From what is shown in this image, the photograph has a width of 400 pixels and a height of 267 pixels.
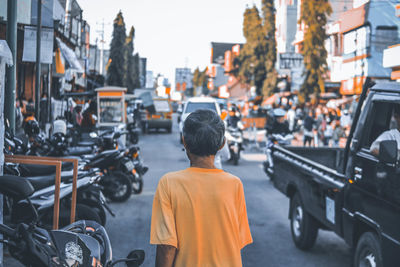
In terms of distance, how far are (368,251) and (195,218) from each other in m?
2.76

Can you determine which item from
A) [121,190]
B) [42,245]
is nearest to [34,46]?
[121,190]

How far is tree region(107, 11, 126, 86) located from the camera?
53656 millimetres

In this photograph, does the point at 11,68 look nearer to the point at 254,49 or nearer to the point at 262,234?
the point at 262,234

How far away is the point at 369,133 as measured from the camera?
5.03 m

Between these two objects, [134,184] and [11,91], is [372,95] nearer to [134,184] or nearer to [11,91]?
[11,91]

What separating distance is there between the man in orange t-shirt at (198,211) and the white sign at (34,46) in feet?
31.9

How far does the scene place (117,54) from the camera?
5400 centimetres

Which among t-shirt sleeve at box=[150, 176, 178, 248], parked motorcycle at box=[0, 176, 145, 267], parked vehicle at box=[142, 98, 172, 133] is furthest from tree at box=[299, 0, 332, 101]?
t-shirt sleeve at box=[150, 176, 178, 248]

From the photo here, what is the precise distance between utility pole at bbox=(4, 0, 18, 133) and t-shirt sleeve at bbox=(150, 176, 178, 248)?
5397 millimetres

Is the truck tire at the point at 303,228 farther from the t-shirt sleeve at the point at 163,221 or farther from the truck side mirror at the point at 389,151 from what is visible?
the t-shirt sleeve at the point at 163,221

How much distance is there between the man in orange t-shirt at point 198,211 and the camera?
8.02 feet

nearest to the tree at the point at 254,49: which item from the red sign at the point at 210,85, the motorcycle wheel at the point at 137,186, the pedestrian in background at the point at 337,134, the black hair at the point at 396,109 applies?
the pedestrian in background at the point at 337,134

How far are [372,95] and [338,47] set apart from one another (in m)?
31.2

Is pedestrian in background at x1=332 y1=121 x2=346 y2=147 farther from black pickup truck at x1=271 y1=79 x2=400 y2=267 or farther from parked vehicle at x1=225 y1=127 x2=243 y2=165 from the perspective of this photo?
black pickup truck at x1=271 y1=79 x2=400 y2=267
